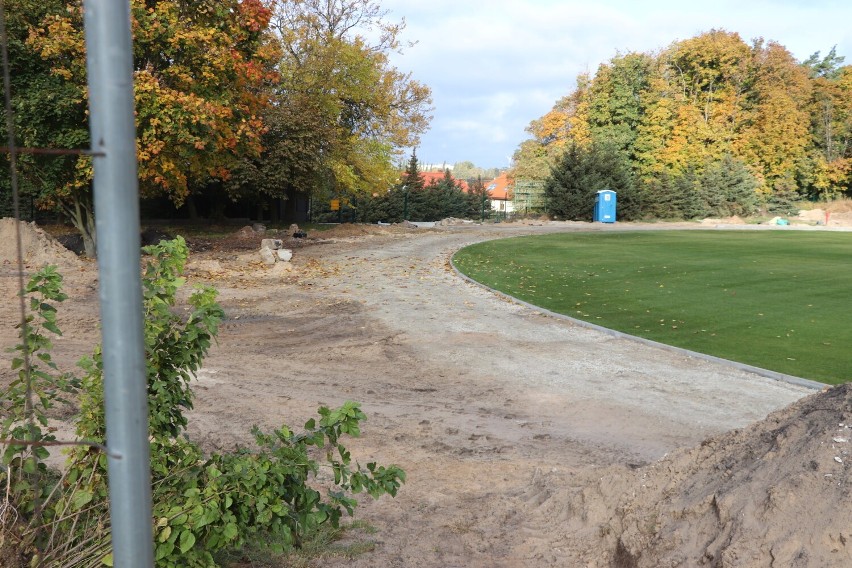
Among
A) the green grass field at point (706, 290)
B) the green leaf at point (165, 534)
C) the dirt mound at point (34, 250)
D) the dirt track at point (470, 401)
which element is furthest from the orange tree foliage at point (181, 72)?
the green leaf at point (165, 534)

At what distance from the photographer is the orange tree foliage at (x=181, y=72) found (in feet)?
62.7

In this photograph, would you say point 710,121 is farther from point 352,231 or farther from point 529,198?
point 352,231

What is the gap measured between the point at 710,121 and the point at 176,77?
4693 centimetres

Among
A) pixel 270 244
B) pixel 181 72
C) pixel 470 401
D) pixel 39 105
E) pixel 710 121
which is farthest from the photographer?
pixel 710 121

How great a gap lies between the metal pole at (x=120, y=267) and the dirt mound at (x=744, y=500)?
3001mm

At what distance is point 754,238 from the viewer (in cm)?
3422

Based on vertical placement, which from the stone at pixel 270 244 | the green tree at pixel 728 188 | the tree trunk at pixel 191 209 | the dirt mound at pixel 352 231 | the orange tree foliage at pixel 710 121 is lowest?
the stone at pixel 270 244

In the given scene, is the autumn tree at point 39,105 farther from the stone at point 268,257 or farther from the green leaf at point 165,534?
the green leaf at point 165,534

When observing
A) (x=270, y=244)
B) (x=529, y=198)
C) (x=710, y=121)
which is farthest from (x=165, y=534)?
(x=710, y=121)

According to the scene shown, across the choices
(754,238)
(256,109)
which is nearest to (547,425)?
(256,109)

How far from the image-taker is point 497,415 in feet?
25.5

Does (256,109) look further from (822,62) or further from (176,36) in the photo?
(822,62)

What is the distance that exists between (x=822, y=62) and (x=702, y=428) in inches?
2811

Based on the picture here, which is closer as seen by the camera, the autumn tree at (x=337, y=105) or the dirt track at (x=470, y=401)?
the dirt track at (x=470, y=401)
